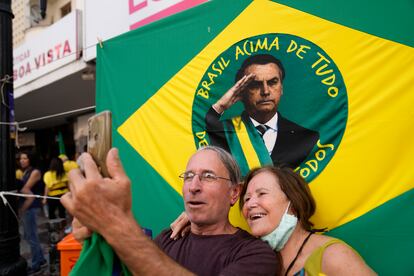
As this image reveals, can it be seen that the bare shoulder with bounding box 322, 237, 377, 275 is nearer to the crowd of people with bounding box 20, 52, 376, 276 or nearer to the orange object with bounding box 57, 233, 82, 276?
the crowd of people with bounding box 20, 52, 376, 276

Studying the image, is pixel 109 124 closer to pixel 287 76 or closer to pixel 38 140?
pixel 287 76

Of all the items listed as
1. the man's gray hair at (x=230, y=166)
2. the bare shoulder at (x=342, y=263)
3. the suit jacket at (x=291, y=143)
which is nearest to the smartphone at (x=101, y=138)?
the man's gray hair at (x=230, y=166)

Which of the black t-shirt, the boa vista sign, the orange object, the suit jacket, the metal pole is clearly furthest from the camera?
the boa vista sign

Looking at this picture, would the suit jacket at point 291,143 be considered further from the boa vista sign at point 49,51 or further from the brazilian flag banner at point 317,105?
the boa vista sign at point 49,51

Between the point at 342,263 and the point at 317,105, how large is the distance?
0.89 metres

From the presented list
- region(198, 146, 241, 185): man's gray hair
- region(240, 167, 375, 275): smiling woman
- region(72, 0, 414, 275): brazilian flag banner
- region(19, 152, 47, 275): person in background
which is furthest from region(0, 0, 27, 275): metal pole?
region(240, 167, 375, 275): smiling woman

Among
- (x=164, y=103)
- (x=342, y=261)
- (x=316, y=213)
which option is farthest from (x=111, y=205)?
(x=164, y=103)

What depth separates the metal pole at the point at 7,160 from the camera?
117 inches

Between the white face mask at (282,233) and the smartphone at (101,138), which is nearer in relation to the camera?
the smartphone at (101,138)

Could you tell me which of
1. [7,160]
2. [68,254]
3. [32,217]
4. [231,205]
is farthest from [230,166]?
[32,217]

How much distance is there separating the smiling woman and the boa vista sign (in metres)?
3.95

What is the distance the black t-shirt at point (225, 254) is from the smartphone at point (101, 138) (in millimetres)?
689

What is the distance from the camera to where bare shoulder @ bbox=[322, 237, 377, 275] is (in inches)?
52.5

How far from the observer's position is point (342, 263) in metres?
1.35
